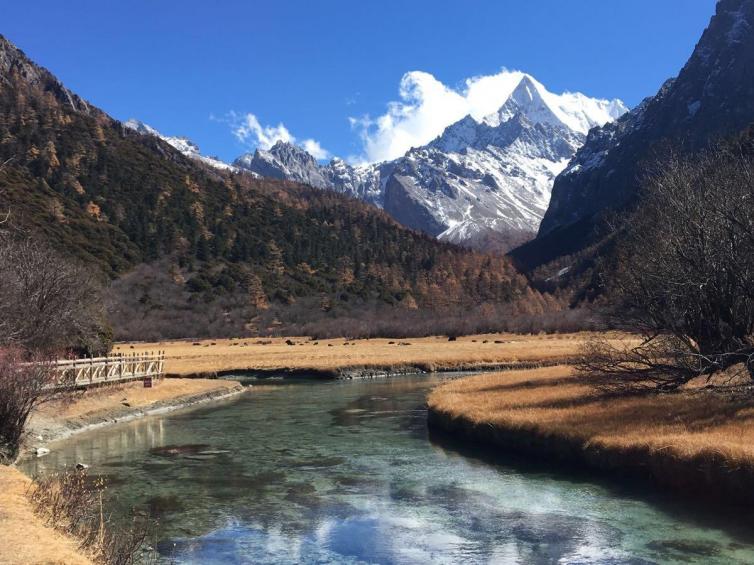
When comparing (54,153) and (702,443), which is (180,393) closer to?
(702,443)

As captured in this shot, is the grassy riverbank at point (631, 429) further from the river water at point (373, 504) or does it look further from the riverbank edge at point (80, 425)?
the riverbank edge at point (80, 425)

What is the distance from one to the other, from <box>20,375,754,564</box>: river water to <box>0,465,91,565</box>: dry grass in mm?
3055

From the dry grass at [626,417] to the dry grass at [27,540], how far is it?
52.1 feet

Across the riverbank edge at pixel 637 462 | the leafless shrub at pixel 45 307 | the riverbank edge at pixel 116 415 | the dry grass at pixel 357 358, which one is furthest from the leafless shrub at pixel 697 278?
the dry grass at pixel 357 358

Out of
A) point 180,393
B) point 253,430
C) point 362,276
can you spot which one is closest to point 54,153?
point 362,276

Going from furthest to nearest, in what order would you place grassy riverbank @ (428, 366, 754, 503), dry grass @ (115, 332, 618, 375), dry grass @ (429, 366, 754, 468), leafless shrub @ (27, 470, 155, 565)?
dry grass @ (115, 332, 618, 375) → dry grass @ (429, 366, 754, 468) → grassy riverbank @ (428, 366, 754, 503) → leafless shrub @ (27, 470, 155, 565)

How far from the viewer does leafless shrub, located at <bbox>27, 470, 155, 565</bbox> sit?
1252cm

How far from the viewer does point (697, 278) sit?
2892cm

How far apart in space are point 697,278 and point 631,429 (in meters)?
9.49

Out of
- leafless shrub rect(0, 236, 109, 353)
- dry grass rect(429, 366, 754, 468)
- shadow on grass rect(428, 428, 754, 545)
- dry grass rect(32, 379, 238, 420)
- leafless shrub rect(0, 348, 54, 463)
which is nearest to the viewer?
shadow on grass rect(428, 428, 754, 545)

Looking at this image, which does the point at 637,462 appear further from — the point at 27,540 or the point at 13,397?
the point at 13,397

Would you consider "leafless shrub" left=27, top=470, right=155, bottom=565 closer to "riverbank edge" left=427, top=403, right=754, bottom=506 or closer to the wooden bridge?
"riverbank edge" left=427, top=403, right=754, bottom=506

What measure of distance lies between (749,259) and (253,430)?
23.8 meters


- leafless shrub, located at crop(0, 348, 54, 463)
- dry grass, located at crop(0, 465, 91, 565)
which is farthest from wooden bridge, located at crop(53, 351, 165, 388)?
dry grass, located at crop(0, 465, 91, 565)
